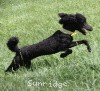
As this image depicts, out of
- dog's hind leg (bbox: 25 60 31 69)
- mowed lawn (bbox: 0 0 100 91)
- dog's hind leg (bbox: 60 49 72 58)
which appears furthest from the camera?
dog's hind leg (bbox: 25 60 31 69)

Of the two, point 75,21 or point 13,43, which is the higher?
point 75,21

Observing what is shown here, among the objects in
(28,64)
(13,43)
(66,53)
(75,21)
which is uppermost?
(75,21)

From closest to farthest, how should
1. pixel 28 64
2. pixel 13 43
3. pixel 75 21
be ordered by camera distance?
pixel 75 21 < pixel 13 43 < pixel 28 64

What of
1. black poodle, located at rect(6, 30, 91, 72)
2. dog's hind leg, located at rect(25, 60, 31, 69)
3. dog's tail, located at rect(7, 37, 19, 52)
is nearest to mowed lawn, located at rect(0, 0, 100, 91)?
dog's hind leg, located at rect(25, 60, 31, 69)

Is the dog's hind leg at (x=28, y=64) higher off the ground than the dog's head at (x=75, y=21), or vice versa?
the dog's head at (x=75, y=21)

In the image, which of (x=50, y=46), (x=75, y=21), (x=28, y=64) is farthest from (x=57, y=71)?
(x=28, y=64)

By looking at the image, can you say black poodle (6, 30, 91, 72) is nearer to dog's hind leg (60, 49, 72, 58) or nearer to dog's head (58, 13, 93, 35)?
dog's hind leg (60, 49, 72, 58)

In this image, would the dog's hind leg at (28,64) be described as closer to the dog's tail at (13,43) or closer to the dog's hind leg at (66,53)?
the dog's tail at (13,43)

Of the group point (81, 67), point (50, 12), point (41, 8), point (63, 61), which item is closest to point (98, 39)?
point (63, 61)

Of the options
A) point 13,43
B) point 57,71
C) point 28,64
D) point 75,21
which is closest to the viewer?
point 57,71

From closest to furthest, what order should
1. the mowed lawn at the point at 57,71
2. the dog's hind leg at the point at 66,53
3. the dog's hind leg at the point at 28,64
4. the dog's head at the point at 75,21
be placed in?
the mowed lawn at the point at 57,71 < the dog's head at the point at 75,21 < the dog's hind leg at the point at 66,53 < the dog's hind leg at the point at 28,64

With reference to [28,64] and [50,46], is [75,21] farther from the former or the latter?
[28,64]

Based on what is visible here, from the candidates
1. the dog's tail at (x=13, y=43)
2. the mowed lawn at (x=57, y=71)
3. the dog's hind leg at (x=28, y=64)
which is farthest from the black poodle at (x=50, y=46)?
the mowed lawn at (x=57, y=71)

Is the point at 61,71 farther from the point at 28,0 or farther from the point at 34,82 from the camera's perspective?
the point at 28,0
